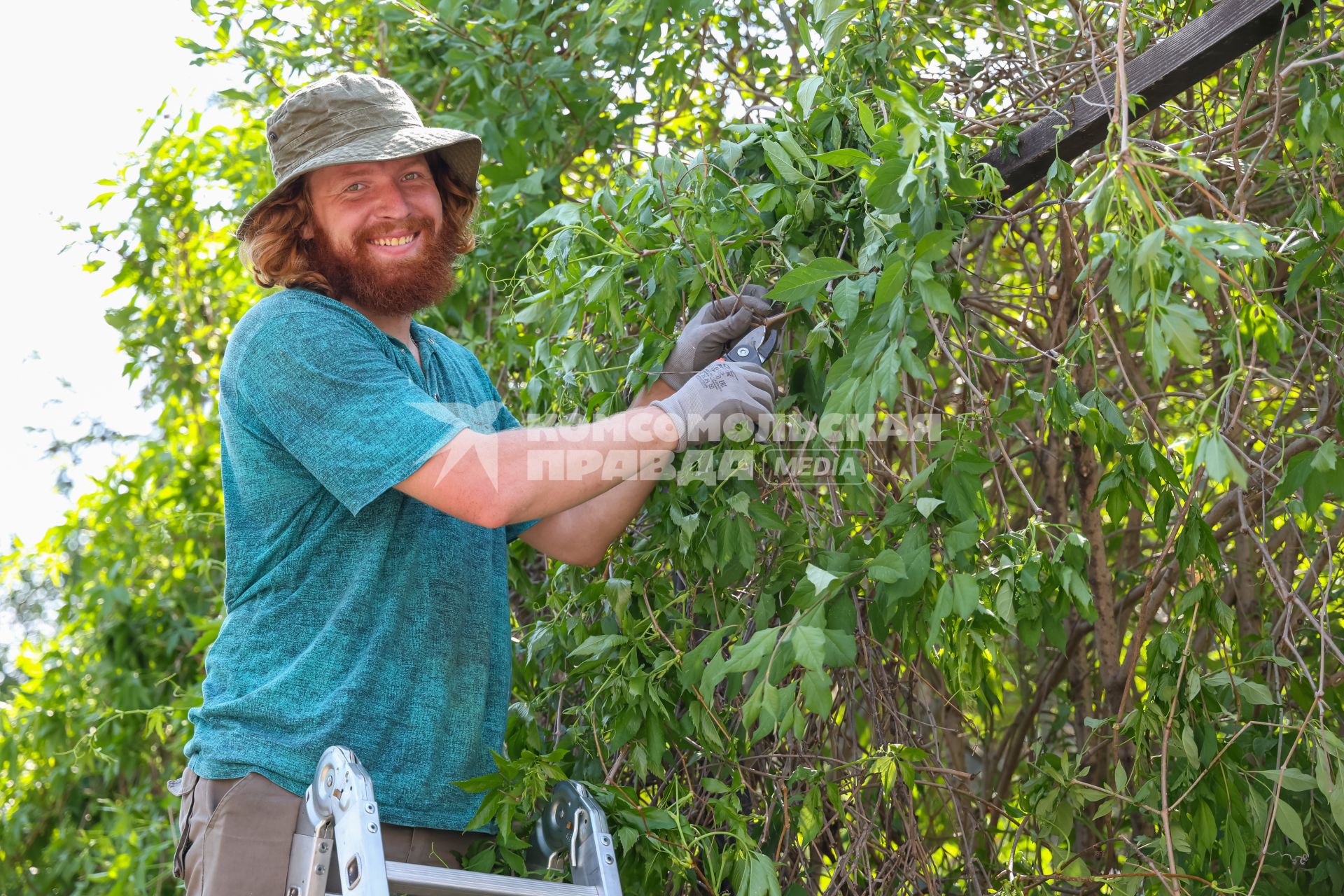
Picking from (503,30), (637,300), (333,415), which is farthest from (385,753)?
(503,30)

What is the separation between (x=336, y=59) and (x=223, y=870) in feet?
7.66

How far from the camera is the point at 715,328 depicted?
5.89 feet

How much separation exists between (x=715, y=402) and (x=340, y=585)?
0.63 metres

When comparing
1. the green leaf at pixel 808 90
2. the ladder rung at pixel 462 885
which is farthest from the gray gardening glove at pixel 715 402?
the ladder rung at pixel 462 885

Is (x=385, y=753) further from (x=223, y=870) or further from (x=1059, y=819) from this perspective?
(x=1059, y=819)

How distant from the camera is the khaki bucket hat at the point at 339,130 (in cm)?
193

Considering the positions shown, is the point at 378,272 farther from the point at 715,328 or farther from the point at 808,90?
the point at 808,90

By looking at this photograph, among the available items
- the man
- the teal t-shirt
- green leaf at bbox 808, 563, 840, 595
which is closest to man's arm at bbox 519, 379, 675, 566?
the man

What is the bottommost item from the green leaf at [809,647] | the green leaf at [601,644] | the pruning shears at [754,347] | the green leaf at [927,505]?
the green leaf at [601,644]

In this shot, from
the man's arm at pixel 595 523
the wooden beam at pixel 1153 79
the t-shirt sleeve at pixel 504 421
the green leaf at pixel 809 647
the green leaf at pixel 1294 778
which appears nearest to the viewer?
the green leaf at pixel 809 647

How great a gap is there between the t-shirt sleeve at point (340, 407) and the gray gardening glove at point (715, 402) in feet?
1.00

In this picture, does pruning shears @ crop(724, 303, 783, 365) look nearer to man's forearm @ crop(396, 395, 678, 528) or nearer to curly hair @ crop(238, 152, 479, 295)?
man's forearm @ crop(396, 395, 678, 528)

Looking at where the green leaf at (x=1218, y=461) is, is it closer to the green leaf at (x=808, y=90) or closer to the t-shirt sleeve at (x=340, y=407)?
the green leaf at (x=808, y=90)

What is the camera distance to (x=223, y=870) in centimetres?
167
